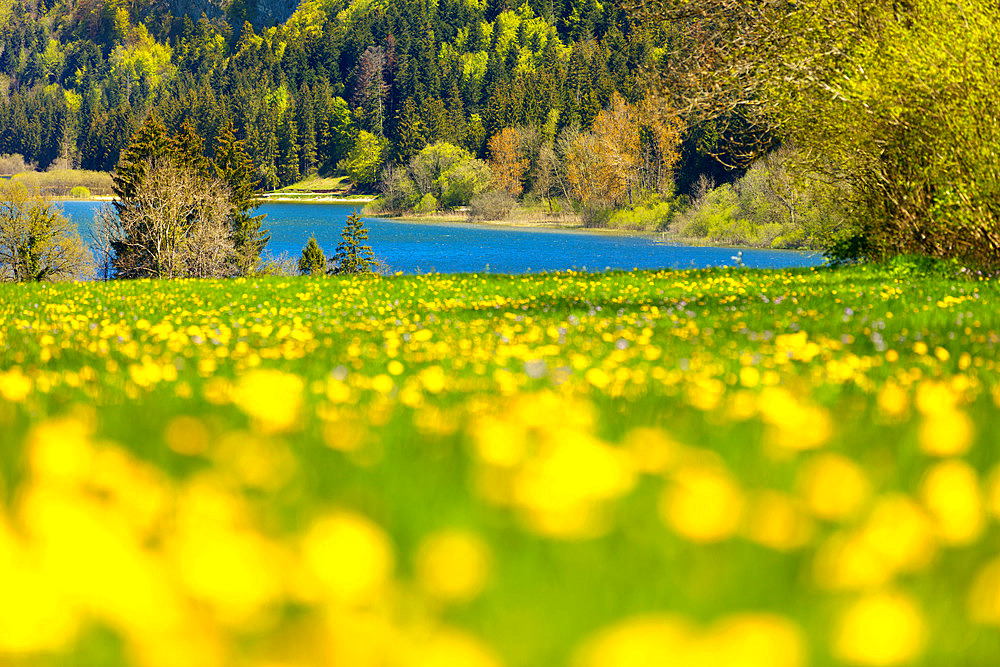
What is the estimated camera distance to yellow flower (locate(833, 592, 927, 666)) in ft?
4.00

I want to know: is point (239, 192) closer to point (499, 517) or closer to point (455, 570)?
point (499, 517)

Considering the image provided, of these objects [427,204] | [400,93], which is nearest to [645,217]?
[427,204]

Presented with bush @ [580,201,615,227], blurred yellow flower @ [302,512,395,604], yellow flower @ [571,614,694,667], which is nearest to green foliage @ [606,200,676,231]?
bush @ [580,201,615,227]

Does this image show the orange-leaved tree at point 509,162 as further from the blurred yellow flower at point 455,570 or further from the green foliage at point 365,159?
the blurred yellow flower at point 455,570

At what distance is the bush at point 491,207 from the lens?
105 m

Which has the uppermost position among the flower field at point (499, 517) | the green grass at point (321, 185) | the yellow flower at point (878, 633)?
the green grass at point (321, 185)

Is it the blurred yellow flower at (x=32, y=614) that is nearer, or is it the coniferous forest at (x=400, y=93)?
the blurred yellow flower at (x=32, y=614)

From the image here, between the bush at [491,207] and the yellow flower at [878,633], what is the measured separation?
104198 mm

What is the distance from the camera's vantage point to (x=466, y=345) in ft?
21.6

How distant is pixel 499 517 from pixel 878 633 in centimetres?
104

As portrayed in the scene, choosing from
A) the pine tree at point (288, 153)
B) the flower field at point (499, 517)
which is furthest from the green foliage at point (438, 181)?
the flower field at point (499, 517)

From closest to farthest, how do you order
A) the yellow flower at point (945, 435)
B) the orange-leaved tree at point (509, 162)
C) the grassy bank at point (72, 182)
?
the yellow flower at point (945, 435)
the orange-leaved tree at point (509, 162)
the grassy bank at point (72, 182)

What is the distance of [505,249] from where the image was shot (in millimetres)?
68812

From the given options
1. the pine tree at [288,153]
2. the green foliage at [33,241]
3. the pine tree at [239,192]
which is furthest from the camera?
the pine tree at [288,153]
